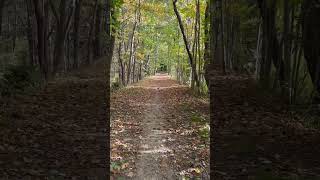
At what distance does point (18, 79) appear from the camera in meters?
13.5

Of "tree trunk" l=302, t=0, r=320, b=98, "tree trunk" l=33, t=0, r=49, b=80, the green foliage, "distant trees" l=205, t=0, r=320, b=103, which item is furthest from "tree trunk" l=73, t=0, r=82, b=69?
"tree trunk" l=302, t=0, r=320, b=98

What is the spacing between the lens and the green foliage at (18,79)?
12166 millimetres

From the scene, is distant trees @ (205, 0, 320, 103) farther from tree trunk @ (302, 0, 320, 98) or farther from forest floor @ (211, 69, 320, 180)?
forest floor @ (211, 69, 320, 180)

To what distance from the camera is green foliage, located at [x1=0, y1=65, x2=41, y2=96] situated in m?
12.2

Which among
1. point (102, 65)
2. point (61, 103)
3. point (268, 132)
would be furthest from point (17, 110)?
point (102, 65)

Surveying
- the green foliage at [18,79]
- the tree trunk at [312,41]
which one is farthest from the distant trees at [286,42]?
the green foliage at [18,79]

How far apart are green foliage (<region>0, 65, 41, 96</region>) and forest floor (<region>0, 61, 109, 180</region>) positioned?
35 centimetres

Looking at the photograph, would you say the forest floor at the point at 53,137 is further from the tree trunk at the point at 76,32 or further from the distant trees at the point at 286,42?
the tree trunk at the point at 76,32

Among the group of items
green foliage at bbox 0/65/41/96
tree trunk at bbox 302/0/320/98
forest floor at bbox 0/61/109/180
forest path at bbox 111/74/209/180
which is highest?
tree trunk at bbox 302/0/320/98

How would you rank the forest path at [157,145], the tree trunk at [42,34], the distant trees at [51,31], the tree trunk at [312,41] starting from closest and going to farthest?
1. the forest path at [157,145]
2. the tree trunk at [312,41]
3. the tree trunk at [42,34]
4. the distant trees at [51,31]

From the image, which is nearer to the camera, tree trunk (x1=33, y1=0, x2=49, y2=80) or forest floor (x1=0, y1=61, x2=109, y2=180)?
forest floor (x1=0, y1=61, x2=109, y2=180)

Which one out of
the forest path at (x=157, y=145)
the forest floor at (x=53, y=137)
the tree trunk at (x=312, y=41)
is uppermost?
the tree trunk at (x=312, y=41)

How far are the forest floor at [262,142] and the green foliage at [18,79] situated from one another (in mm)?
5407

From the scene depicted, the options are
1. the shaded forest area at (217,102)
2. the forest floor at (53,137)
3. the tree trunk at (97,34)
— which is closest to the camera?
the forest floor at (53,137)
